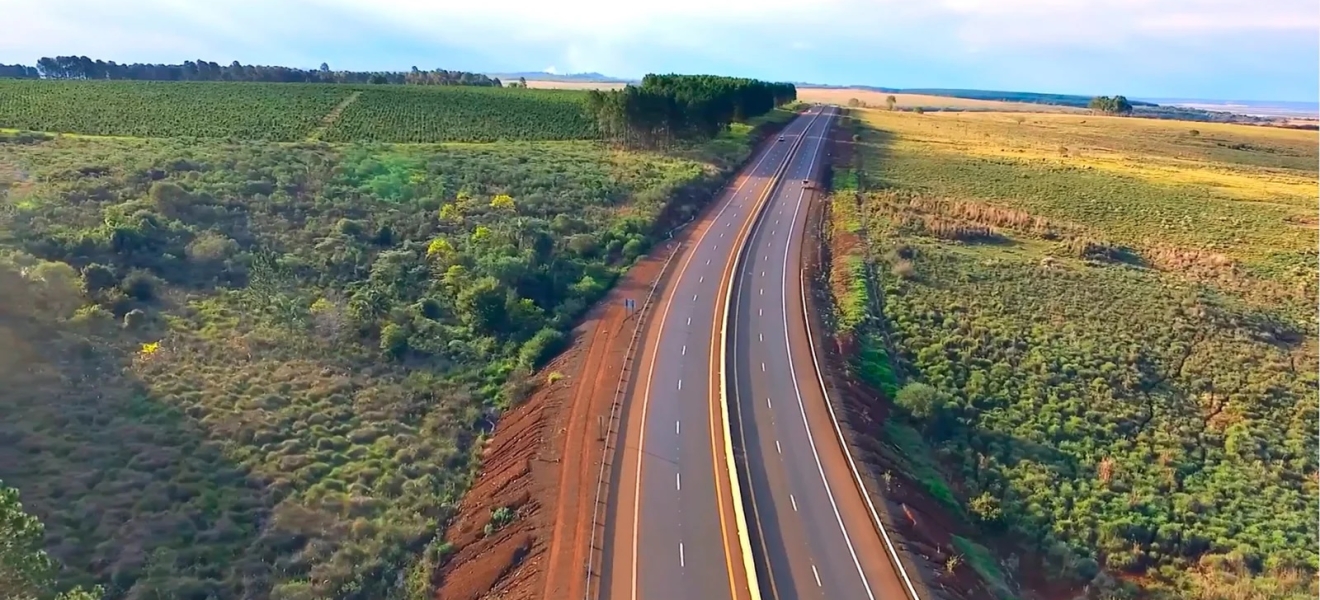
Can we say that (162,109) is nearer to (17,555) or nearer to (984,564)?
(17,555)

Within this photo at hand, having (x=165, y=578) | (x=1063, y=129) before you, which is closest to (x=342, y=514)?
(x=165, y=578)

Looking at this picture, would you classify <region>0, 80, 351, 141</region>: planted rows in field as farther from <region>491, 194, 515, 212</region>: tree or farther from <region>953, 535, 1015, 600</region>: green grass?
<region>953, 535, 1015, 600</region>: green grass

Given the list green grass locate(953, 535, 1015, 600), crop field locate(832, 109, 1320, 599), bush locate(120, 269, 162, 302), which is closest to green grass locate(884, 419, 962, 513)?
crop field locate(832, 109, 1320, 599)

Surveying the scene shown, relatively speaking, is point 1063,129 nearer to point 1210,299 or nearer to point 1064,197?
point 1064,197

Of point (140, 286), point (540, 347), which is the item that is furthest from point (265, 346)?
point (540, 347)

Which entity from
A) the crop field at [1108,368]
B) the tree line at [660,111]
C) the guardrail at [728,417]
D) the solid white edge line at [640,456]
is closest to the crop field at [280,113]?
the tree line at [660,111]

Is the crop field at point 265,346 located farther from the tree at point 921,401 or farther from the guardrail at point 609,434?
the tree at point 921,401
